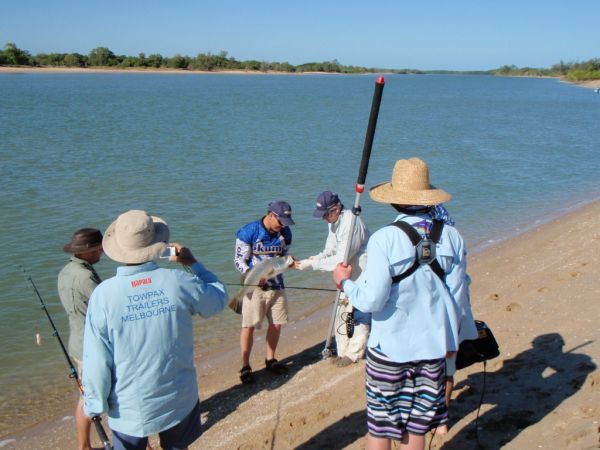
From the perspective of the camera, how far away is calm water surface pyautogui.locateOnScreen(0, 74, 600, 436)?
8758mm

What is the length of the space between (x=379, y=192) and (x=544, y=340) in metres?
3.34

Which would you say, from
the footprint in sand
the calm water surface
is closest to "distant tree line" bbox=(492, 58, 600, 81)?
the calm water surface

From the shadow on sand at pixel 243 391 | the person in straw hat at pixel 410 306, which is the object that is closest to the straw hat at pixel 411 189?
the person in straw hat at pixel 410 306

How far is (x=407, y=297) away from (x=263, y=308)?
3102 millimetres

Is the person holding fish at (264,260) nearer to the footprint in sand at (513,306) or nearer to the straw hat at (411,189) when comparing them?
the straw hat at (411,189)

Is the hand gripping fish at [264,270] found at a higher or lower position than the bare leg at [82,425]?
higher

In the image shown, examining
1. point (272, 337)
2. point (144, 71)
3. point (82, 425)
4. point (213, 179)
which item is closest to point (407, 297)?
point (82, 425)

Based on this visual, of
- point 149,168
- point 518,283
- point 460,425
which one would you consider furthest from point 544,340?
point 149,168

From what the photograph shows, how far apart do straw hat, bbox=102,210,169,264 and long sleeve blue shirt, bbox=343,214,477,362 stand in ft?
3.62

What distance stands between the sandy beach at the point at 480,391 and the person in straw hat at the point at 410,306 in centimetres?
117

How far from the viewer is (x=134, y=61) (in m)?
135

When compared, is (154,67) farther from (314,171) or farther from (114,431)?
(114,431)

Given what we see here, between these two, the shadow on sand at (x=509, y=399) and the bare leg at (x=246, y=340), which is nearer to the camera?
the shadow on sand at (x=509, y=399)

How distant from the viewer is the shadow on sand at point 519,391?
14.7ft
